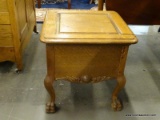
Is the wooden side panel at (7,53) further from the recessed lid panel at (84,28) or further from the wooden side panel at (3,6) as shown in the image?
the recessed lid panel at (84,28)

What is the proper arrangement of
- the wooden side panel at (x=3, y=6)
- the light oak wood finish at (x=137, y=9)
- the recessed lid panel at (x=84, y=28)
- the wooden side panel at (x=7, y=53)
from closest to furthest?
the recessed lid panel at (x=84, y=28) < the wooden side panel at (x=3, y=6) < the wooden side panel at (x=7, y=53) < the light oak wood finish at (x=137, y=9)

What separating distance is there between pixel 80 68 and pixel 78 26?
0.28 metres

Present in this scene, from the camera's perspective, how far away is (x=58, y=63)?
3.92ft

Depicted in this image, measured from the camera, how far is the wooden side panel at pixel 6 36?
1.57 m

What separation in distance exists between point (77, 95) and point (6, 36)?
0.74m

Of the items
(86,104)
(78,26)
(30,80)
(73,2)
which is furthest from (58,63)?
(73,2)

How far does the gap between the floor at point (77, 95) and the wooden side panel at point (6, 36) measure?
27 centimetres

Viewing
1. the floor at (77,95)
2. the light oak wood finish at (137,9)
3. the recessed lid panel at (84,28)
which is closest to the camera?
the recessed lid panel at (84,28)

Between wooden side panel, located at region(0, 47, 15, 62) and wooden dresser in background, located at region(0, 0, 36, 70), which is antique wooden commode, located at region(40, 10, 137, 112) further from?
wooden side panel, located at region(0, 47, 15, 62)

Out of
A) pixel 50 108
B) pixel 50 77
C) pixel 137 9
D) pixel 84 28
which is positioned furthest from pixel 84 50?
pixel 137 9

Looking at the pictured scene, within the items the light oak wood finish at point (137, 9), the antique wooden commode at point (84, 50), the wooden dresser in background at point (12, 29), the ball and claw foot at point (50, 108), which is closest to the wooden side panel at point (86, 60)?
the antique wooden commode at point (84, 50)

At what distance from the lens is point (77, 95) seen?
1519 millimetres

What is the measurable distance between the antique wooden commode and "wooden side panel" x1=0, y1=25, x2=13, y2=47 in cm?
43

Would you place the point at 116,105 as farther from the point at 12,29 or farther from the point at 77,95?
the point at 12,29
